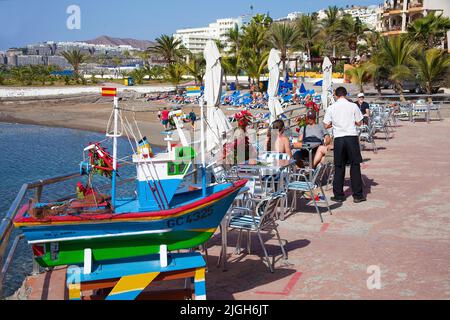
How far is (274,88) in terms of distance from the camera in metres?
13.4

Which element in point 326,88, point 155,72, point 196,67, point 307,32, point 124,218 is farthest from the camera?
point 155,72

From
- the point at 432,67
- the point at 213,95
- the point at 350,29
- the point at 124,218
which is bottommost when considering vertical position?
the point at 124,218

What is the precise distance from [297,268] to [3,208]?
10198mm

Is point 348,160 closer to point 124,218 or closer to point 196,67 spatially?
point 124,218

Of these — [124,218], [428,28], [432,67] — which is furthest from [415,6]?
[124,218]

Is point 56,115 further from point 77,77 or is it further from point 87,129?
point 77,77

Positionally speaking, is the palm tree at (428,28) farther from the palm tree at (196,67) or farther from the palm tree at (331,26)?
the palm tree at (331,26)

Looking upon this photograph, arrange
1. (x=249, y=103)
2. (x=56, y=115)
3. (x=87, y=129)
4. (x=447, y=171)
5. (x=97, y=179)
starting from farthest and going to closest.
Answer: (x=56, y=115)
(x=249, y=103)
(x=87, y=129)
(x=97, y=179)
(x=447, y=171)

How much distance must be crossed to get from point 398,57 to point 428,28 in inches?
357

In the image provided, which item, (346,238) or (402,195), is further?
(402,195)

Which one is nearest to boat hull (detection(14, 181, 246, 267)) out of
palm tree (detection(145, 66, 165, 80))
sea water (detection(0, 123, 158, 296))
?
sea water (detection(0, 123, 158, 296))

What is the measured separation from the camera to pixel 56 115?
4250 cm

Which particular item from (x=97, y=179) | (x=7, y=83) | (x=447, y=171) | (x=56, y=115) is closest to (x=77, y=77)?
(x=7, y=83)

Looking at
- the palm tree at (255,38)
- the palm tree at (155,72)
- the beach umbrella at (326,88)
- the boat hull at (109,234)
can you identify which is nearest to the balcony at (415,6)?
the palm tree at (255,38)
